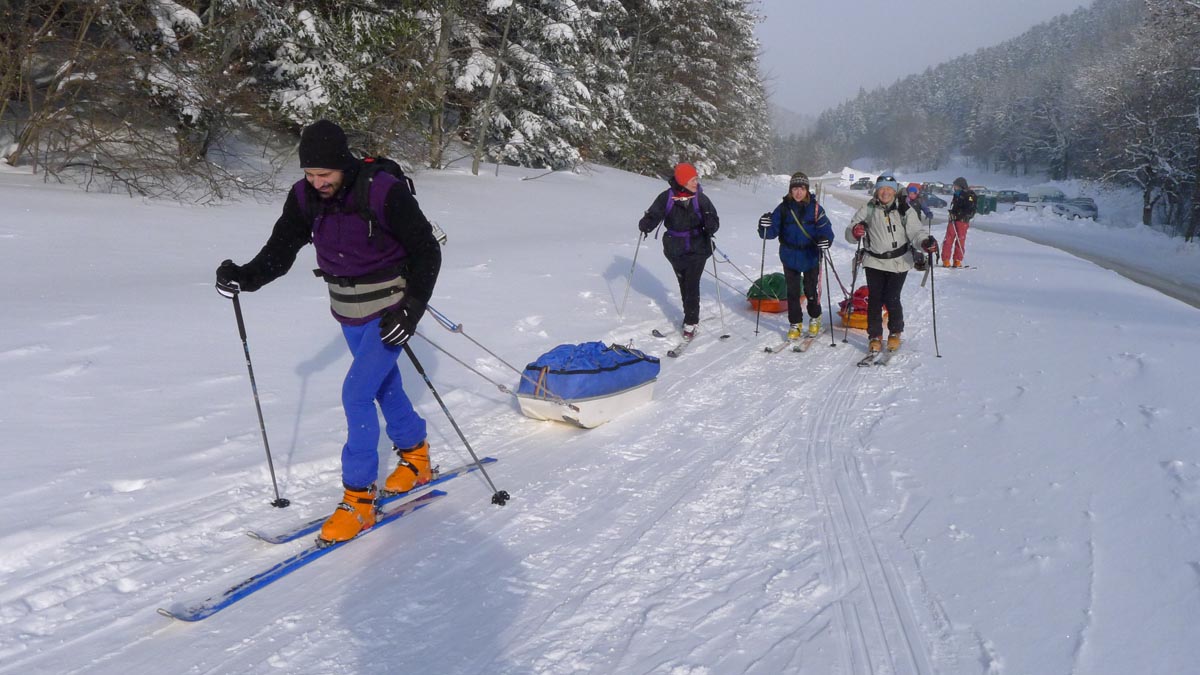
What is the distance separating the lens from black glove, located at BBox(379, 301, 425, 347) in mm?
3707

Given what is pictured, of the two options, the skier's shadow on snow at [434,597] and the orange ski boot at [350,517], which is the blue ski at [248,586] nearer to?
the orange ski boot at [350,517]

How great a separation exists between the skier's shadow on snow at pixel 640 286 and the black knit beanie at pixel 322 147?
6.49 m

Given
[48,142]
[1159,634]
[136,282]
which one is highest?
[48,142]

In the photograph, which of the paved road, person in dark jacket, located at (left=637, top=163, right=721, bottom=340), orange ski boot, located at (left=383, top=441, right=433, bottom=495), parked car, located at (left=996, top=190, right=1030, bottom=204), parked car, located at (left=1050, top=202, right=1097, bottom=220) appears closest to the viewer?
orange ski boot, located at (left=383, top=441, right=433, bottom=495)

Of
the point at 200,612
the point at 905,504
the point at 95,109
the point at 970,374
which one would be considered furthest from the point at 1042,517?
the point at 95,109

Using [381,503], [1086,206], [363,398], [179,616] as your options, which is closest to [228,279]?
[363,398]

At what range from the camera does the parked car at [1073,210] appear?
41.0 metres

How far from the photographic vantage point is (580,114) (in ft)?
68.0

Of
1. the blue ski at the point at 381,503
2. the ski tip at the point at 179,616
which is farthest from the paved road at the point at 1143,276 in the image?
the ski tip at the point at 179,616

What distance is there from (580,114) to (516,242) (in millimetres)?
9023

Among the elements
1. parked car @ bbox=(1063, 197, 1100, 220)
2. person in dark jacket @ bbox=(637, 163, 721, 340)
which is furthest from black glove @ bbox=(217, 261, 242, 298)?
parked car @ bbox=(1063, 197, 1100, 220)

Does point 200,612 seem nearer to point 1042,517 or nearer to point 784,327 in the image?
point 1042,517

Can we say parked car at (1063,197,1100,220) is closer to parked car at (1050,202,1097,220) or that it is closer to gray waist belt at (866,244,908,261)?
parked car at (1050,202,1097,220)

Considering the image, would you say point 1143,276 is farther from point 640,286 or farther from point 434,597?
point 434,597
